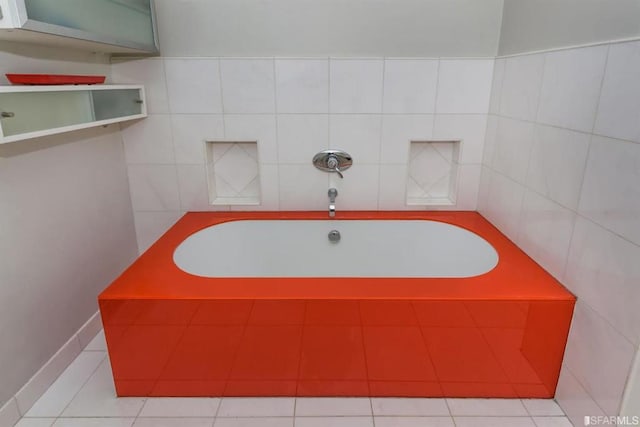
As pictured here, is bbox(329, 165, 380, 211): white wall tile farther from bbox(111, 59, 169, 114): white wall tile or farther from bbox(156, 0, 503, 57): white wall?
bbox(111, 59, 169, 114): white wall tile

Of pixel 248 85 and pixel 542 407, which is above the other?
pixel 248 85

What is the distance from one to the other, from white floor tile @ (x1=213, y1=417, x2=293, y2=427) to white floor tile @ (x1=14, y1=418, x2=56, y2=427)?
623 millimetres

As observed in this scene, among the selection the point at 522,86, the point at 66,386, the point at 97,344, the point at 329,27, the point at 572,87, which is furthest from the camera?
the point at 329,27

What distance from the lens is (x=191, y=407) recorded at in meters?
1.54

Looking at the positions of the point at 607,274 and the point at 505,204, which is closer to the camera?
the point at 607,274

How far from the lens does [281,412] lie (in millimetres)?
1510

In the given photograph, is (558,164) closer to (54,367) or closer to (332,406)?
(332,406)

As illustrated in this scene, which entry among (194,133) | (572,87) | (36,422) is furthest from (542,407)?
(194,133)

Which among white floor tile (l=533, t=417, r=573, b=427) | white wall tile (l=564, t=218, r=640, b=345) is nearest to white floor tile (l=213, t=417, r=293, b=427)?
white floor tile (l=533, t=417, r=573, b=427)

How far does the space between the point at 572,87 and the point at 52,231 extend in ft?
6.98

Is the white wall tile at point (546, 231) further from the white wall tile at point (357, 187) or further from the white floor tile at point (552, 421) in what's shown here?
the white wall tile at point (357, 187)

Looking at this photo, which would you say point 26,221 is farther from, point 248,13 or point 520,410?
point 520,410

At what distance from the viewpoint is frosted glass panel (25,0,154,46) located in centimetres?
127

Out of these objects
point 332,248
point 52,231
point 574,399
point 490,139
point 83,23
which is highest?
point 83,23
